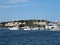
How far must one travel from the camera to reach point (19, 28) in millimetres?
175125

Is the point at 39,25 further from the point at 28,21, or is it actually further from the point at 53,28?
the point at 53,28

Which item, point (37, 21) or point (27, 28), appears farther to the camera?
point (37, 21)

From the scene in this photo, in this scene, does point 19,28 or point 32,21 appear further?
point 32,21

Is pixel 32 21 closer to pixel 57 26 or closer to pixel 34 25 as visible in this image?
pixel 34 25

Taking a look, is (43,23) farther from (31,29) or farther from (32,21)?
(31,29)

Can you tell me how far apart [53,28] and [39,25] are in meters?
28.2

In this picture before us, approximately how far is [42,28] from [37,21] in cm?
1990

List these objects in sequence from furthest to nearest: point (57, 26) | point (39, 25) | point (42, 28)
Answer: point (39, 25), point (42, 28), point (57, 26)

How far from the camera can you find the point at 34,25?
588 feet

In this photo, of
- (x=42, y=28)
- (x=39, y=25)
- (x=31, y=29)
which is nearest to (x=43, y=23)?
(x=39, y=25)

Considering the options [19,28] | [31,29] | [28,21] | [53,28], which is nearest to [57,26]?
[53,28]

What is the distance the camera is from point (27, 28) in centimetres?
16600

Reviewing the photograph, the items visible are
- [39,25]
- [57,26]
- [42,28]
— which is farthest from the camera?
[39,25]

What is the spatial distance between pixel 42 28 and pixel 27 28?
40.2 feet
